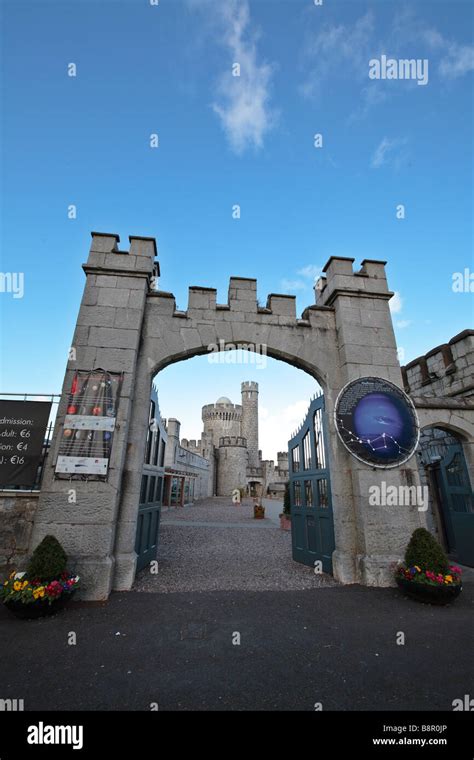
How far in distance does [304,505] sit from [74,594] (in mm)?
4803

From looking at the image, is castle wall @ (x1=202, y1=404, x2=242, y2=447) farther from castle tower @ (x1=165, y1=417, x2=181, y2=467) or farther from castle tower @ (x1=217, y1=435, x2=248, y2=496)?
castle tower @ (x1=165, y1=417, x2=181, y2=467)

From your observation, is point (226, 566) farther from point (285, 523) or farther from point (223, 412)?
point (223, 412)

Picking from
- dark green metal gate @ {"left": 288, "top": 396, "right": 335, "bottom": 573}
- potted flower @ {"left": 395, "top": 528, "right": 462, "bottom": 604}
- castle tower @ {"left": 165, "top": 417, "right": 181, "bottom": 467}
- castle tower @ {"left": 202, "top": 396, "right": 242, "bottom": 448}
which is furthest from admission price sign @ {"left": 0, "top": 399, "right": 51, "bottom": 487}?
castle tower @ {"left": 202, "top": 396, "right": 242, "bottom": 448}

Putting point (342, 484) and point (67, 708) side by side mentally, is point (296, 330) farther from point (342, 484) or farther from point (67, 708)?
point (67, 708)

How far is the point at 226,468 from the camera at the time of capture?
133 ft

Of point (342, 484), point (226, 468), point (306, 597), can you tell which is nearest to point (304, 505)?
point (342, 484)

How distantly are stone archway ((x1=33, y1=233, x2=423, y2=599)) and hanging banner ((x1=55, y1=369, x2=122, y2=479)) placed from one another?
144 mm

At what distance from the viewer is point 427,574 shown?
189 inches

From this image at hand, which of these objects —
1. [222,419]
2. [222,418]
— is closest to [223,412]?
[222,418]

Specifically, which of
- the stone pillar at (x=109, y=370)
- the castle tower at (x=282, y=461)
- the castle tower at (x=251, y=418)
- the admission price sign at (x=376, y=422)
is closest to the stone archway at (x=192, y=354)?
the stone pillar at (x=109, y=370)

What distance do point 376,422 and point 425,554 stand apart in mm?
2295

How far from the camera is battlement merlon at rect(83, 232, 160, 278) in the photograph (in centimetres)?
661

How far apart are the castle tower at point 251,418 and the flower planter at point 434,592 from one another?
42.5 metres

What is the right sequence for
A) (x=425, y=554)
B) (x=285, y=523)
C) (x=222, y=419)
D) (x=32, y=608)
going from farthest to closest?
1. (x=222, y=419)
2. (x=285, y=523)
3. (x=425, y=554)
4. (x=32, y=608)
